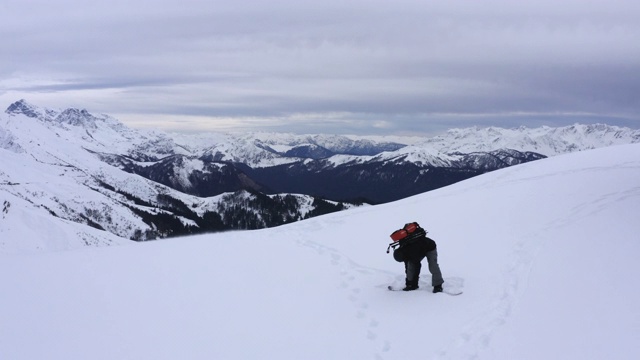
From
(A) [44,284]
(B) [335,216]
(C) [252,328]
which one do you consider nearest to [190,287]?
(C) [252,328]

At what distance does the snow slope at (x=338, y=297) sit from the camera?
384 inches

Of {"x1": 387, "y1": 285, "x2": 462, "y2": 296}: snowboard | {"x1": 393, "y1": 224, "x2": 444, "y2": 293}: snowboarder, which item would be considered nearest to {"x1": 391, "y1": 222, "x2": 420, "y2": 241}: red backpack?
{"x1": 393, "y1": 224, "x2": 444, "y2": 293}: snowboarder

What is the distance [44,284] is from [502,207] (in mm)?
20882

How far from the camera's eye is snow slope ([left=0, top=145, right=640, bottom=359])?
977 cm

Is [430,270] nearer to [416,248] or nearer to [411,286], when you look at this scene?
[416,248]

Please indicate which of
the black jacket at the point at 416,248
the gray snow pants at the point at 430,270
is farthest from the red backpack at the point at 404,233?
the gray snow pants at the point at 430,270

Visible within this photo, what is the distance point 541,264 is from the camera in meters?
14.3

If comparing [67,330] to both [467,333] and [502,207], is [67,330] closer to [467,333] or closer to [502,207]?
[467,333]

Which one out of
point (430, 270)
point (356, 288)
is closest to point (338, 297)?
point (356, 288)

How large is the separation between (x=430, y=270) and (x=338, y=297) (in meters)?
2.84

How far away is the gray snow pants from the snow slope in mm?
459

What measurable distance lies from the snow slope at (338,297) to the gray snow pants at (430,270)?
0.46 m

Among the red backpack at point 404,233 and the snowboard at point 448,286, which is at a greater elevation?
the red backpack at point 404,233

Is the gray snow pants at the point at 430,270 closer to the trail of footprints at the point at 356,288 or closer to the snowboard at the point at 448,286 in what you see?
the snowboard at the point at 448,286
